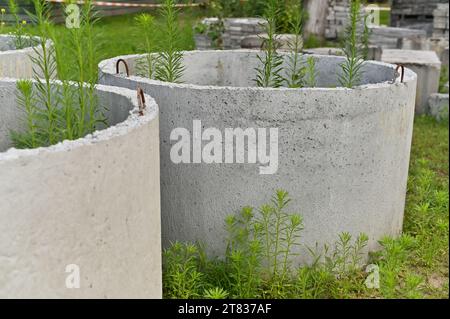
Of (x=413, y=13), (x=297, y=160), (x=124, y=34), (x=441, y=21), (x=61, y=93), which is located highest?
(x=413, y=13)

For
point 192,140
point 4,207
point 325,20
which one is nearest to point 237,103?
point 192,140

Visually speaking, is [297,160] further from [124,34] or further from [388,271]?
[124,34]

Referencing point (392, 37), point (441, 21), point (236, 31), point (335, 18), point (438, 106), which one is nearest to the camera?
point (438, 106)

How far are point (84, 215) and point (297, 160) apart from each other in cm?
141

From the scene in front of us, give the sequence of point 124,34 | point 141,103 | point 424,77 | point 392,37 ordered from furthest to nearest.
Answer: point 124,34 → point 392,37 → point 424,77 → point 141,103

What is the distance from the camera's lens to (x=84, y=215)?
6.91 ft

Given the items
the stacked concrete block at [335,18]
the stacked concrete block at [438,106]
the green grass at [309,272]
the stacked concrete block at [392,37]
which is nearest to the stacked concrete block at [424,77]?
the stacked concrete block at [438,106]

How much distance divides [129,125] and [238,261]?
1.01m

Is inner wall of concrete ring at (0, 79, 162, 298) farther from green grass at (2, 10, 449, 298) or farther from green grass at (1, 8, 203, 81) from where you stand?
green grass at (1, 8, 203, 81)

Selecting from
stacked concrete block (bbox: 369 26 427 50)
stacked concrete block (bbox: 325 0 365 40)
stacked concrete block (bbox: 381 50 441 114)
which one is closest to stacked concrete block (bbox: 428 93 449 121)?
stacked concrete block (bbox: 381 50 441 114)

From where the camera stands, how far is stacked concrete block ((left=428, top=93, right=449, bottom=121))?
7242 mm

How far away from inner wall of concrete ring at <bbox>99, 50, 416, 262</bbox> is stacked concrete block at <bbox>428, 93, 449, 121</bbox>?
3.94m

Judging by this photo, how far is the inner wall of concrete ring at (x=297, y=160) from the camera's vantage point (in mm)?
3174

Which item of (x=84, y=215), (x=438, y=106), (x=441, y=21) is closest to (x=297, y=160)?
(x=84, y=215)
